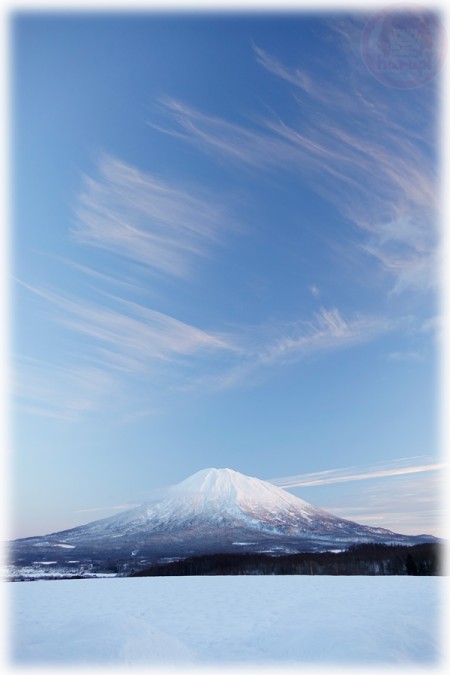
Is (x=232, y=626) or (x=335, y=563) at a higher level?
(x=232, y=626)

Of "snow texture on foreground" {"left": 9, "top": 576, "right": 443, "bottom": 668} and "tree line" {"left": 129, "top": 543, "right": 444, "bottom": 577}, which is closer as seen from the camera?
"snow texture on foreground" {"left": 9, "top": 576, "right": 443, "bottom": 668}

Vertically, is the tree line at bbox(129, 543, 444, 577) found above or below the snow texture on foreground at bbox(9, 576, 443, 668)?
below

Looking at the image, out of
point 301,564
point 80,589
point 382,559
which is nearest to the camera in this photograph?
point 80,589

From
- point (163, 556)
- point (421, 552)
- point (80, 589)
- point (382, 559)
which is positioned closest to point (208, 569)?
point (382, 559)

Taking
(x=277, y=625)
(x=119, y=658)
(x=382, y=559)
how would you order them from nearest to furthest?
(x=119, y=658)
(x=277, y=625)
(x=382, y=559)

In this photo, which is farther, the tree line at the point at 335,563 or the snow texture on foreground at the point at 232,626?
the tree line at the point at 335,563

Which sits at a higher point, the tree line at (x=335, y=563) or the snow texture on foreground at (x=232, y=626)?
the snow texture on foreground at (x=232, y=626)

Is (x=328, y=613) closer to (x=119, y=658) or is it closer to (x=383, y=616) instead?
(x=383, y=616)

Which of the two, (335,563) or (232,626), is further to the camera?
(335,563)
